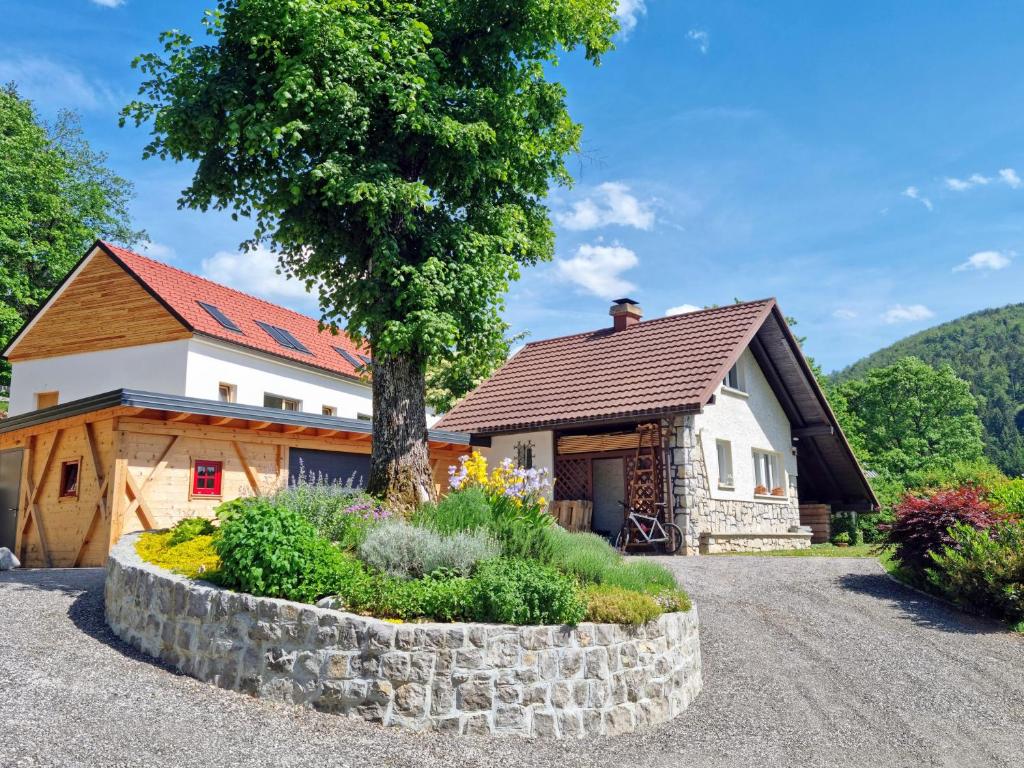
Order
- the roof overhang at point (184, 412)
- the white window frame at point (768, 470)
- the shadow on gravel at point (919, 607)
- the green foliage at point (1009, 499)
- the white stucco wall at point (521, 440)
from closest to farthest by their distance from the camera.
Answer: the shadow on gravel at point (919, 607)
the green foliage at point (1009, 499)
the roof overhang at point (184, 412)
the white stucco wall at point (521, 440)
the white window frame at point (768, 470)

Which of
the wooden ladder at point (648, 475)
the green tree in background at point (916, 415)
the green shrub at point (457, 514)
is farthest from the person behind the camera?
the green tree in background at point (916, 415)

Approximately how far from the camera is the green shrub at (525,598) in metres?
6.28

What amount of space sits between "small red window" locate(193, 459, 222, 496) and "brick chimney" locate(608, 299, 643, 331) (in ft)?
34.4

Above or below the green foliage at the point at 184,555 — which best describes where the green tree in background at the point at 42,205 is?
above

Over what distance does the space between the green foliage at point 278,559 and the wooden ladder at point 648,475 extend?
32.0ft

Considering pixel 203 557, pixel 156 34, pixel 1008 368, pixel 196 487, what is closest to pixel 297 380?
pixel 196 487

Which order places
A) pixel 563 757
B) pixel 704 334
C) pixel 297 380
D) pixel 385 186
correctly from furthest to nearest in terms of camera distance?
pixel 297 380 → pixel 704 334 → pixel 385 186 → pixel 563 757

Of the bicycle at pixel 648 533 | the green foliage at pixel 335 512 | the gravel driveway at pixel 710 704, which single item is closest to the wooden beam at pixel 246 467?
the gravel driveway at pixel 710 704

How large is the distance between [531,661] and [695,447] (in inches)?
413

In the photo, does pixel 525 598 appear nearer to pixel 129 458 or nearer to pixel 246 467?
pixel 129 458

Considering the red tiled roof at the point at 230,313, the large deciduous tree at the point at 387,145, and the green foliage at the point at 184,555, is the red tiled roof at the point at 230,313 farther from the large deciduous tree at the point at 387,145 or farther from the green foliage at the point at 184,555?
the green foliage at the point at 184,555

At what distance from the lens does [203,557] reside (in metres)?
7.92

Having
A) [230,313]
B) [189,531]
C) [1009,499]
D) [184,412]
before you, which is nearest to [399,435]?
[189,531]

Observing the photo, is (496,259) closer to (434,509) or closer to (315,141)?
(315,141)
